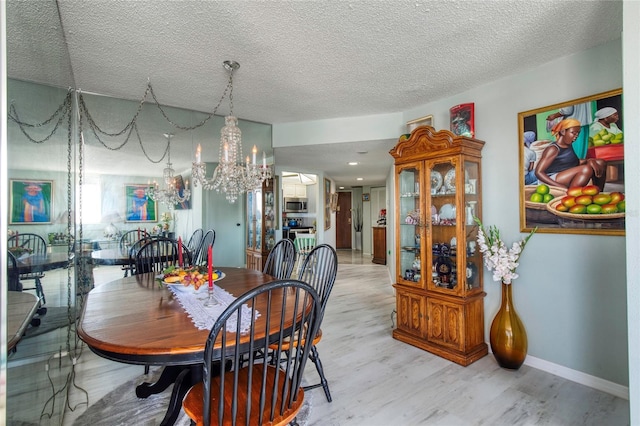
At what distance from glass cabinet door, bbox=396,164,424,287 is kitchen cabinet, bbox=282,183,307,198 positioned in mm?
5947

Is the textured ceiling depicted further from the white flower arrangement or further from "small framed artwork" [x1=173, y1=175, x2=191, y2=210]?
the white flower arrangement

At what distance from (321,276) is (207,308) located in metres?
0.84

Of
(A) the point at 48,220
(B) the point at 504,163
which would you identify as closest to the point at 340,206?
(B) the point at 504,163

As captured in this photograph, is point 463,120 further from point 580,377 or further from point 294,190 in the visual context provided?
point 294,190

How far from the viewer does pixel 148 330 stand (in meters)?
1.33

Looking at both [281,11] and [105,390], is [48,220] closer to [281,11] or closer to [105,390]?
[105,390]

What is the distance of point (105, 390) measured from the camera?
2.14m

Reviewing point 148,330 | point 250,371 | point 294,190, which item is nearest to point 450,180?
point 250,371

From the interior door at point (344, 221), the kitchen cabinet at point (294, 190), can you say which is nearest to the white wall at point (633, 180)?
the kitchen cabinet at point (294, 190)

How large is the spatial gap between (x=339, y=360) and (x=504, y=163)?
2.27 m

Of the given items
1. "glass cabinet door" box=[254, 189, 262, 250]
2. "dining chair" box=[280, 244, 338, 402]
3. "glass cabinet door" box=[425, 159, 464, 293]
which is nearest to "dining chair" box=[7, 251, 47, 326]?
"dining chair" box=[280, 244, 338, 402]

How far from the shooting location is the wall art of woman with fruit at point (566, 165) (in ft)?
7.18

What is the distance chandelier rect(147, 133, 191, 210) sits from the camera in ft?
11.4

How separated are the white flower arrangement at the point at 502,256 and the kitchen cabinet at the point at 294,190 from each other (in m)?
6.75
